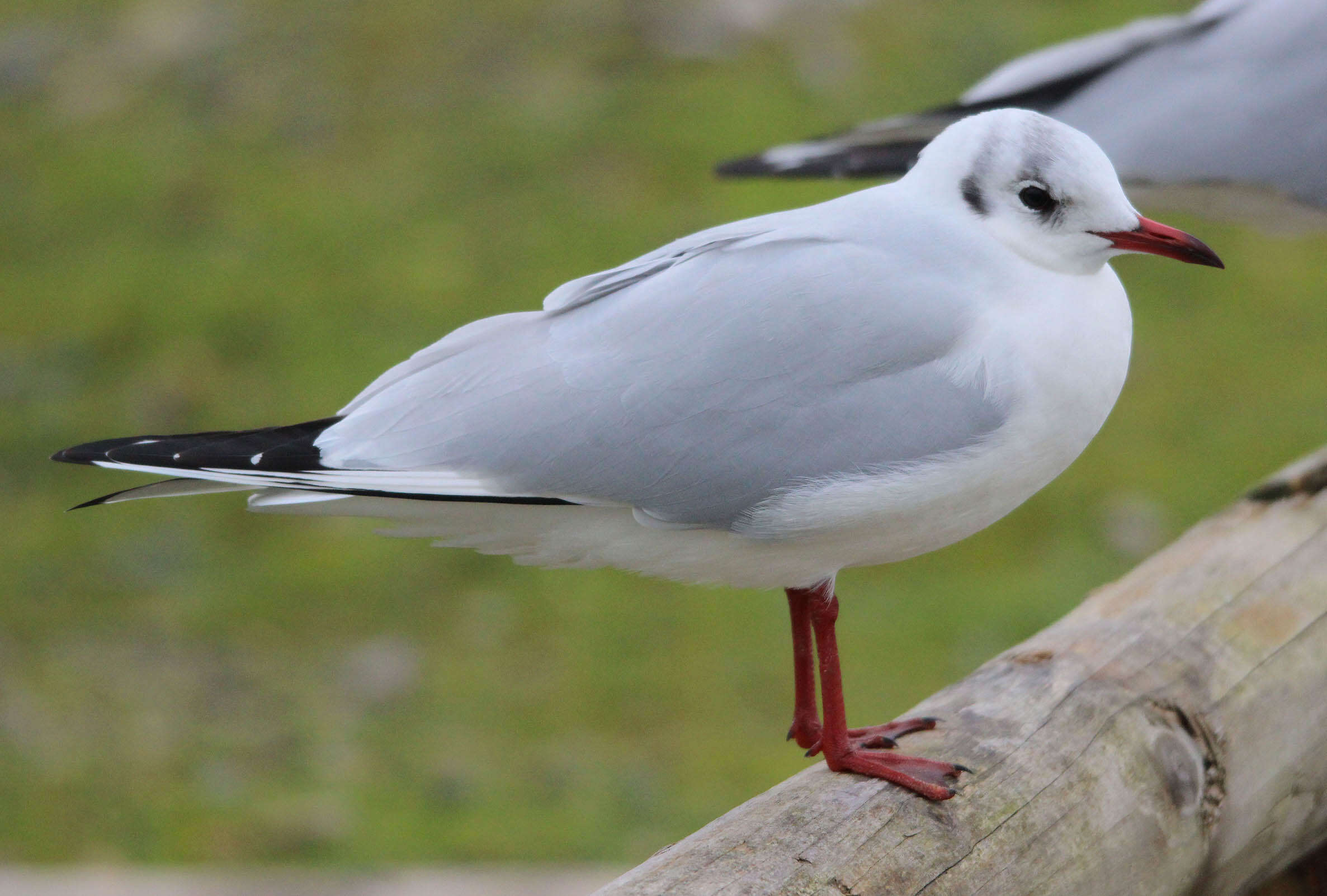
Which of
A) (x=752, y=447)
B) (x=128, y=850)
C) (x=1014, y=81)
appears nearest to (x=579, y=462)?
(x=752, y=447)

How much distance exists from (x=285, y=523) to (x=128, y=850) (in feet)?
3.68

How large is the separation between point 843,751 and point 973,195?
644 mm

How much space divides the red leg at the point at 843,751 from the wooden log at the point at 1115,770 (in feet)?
0.05

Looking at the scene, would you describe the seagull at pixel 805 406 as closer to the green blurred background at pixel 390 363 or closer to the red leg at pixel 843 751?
the red leg at pixel 843 751

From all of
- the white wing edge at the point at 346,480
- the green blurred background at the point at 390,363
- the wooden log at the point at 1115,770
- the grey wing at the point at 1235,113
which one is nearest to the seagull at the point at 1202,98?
the grey wing at the point at 1235,113

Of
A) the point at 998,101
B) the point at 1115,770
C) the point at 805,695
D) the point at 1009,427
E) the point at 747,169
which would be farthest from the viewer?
the point at 998,101

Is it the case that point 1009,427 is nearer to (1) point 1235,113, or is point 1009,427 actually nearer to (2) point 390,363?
(1) point 1235,113

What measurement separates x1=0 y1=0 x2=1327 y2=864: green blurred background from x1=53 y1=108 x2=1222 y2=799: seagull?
5.61 feet

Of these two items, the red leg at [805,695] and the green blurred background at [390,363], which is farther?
the green blurred background at [390,363]

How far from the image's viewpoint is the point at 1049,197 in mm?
1686

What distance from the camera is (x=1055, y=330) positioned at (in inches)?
65.6

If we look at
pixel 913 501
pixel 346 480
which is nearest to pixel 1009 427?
pixel 913 501

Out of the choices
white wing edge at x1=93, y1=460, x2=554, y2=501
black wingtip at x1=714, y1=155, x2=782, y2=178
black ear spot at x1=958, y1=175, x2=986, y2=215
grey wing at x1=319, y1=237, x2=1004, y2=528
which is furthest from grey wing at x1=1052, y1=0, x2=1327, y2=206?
white wing edge at x1=93, y1=460, x2=554, y2=501

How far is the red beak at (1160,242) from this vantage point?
168 cm
